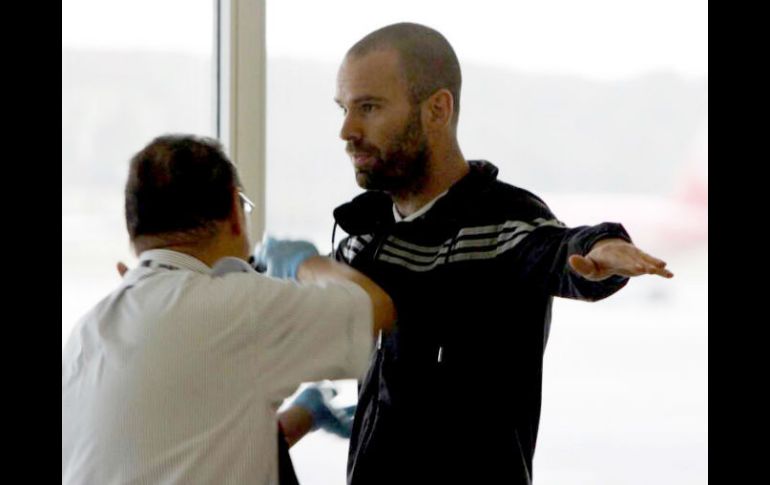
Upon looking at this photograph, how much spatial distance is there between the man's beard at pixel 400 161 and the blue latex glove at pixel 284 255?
241 mm

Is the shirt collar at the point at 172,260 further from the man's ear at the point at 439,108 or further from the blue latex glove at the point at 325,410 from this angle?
the man's ear at the point at 439,108

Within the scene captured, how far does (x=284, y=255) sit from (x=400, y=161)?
0.98 feet

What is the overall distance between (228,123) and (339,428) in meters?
0.79

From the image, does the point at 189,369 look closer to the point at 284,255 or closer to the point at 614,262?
the point at 284,255

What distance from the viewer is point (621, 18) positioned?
2455 mm

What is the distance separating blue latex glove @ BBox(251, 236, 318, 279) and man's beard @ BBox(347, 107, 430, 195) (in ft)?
0.79

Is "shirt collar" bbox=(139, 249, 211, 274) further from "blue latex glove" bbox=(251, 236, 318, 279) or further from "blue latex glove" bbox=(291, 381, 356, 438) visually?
"blue latex glove" bbox=(291, 381, 356, 438)

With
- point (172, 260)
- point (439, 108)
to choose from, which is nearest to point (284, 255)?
point (172, 260)

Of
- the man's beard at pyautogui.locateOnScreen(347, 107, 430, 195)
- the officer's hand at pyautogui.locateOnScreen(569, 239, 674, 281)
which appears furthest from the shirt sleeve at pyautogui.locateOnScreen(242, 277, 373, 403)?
the man's beard at pyautogui.locateOnScreen(347, 107, 430, 195)

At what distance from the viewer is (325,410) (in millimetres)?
1735

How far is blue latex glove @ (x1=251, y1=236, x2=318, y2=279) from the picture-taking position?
5.12 feet

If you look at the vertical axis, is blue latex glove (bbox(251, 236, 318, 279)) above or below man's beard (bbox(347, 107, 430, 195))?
below

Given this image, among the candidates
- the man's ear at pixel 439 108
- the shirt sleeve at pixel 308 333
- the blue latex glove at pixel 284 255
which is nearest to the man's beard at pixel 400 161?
the man's ear at pixel 439 108
